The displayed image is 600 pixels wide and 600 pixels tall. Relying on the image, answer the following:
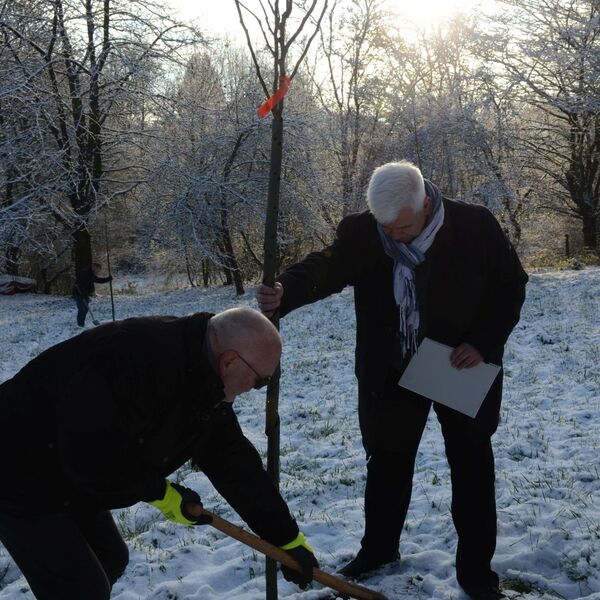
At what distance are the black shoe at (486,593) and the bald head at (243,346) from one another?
1.82 meters

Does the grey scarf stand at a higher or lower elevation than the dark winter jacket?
higher

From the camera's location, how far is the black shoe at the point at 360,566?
3.53 metres

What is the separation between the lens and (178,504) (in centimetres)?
250

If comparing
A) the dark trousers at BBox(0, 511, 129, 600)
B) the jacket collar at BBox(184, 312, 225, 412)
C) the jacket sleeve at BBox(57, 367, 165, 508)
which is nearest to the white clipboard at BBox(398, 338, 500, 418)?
the jacket collar at BBox(184, 312, 225, 412)

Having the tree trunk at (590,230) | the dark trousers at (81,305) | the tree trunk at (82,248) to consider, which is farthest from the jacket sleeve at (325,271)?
the tree trunk at (590,230)

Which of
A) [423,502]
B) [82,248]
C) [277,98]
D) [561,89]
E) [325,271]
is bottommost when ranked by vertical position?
[423,502]

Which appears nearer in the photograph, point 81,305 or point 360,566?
point 360,566

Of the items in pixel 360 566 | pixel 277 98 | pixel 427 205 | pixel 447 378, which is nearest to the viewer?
pixel 277 98

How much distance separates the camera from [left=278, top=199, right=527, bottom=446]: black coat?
309 centimetres

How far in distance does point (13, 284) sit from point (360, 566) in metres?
25.0

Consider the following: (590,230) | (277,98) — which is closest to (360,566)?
(277,98)

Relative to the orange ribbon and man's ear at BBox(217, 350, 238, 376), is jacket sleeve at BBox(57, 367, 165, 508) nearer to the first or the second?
man's ear at BBox(217, 350, 238, 376)

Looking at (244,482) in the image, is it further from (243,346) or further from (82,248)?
(82,248)

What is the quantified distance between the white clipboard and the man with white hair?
45mm
